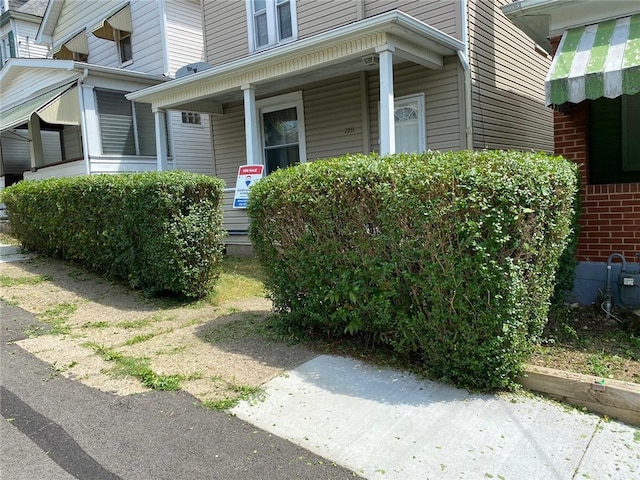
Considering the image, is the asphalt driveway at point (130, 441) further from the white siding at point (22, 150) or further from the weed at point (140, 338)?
the white siding at point (22, 150)

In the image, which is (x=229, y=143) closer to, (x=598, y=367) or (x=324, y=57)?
(x=324, y=57)

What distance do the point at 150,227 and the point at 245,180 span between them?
297 cm

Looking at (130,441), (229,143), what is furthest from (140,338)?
(229,143)

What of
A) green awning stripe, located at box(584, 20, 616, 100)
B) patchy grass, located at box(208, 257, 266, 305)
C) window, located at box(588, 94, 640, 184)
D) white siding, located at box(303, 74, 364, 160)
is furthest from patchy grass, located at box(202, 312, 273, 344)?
white siding, located at box(303, 74, 364, 160)

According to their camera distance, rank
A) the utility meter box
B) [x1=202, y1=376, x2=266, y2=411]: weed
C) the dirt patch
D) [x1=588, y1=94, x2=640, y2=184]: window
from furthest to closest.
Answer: [x1=588, y1=94, x2=640, y2=184]: window < the utility meter box < the dirt patch < [x1=202, y1=376, x2=266, y2=411]: weed

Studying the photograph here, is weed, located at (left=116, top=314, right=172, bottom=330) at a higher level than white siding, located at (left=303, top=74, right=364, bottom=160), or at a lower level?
lower

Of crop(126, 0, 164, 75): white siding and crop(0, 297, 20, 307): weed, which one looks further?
crop(126, 0, 164, 75): white siding

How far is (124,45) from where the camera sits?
50.6 feet

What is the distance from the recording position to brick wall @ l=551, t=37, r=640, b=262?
549cm

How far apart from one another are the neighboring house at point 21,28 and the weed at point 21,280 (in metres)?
14.9

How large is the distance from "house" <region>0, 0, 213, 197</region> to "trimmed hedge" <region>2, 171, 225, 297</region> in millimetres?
4430

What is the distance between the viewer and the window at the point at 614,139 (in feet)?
20.2

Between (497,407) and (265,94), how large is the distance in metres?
9.10

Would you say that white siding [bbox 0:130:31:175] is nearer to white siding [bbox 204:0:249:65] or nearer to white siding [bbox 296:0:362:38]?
white siding [bbox 204:0:249:65]
